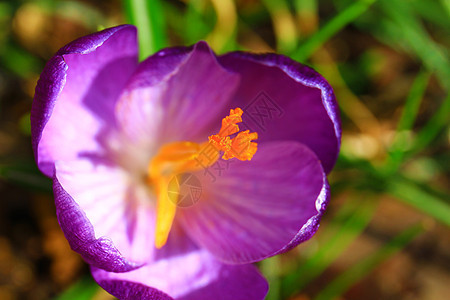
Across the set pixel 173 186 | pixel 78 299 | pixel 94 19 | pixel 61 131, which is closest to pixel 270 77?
pixel 173 186

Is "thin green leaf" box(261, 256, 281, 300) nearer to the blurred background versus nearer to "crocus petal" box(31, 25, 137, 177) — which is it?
the blurred background

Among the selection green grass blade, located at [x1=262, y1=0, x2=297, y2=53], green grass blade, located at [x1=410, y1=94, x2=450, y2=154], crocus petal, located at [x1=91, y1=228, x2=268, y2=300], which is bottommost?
crocus petal, located at [x1=91, y1=228, x2=268, y2=300]

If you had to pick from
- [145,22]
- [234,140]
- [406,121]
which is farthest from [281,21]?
[234,140]

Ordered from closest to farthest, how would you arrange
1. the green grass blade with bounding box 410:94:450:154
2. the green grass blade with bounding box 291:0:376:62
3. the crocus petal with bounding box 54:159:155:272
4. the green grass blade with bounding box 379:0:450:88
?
1. the crocus petal with bounding box 54:159:155:272
2. the green grass blade with bounding box 291:0:376:62
3. the green grass blade with bounding box 410:94:450:154
4. the green grass blade with bounding box 379:0:450:88

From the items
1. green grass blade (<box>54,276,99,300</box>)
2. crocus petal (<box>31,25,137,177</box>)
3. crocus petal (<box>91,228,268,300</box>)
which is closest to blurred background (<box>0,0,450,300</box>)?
green grass blade (<box>54,276,99,300</box>)

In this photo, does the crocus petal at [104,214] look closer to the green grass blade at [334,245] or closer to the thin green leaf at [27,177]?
the thin green leaf at [27,177]
